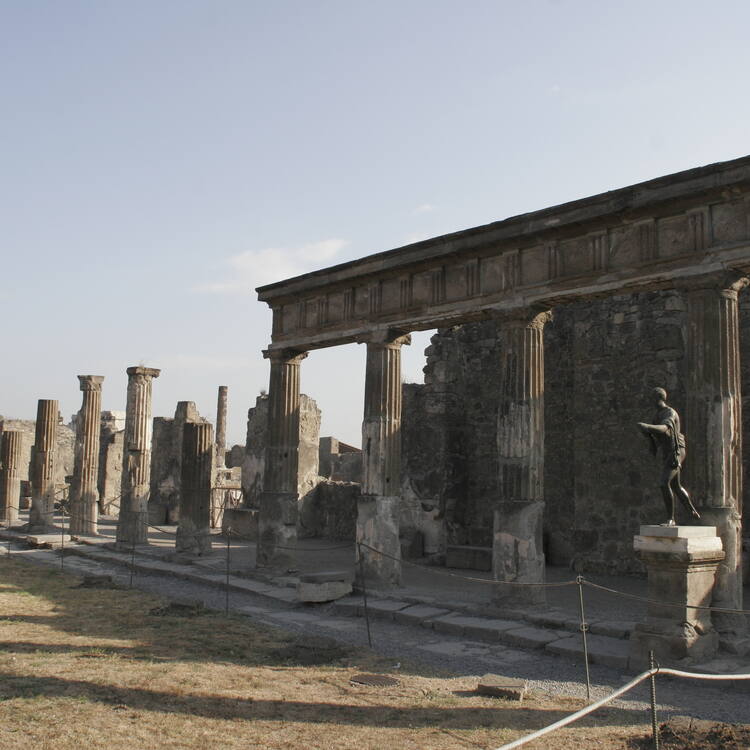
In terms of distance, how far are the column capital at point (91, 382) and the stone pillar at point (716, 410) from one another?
1769cm

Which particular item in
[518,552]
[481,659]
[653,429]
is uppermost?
[653,429]

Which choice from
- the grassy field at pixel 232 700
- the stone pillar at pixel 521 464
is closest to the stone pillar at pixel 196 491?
the grassy field at pixel 232 700

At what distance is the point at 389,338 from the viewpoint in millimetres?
12117

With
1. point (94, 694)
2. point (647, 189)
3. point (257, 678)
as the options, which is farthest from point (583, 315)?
point (94, 694)

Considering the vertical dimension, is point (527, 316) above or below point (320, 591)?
above

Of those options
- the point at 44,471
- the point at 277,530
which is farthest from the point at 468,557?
the point at 44,471

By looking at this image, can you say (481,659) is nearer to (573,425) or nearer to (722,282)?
(722,282)

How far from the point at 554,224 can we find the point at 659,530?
410cm

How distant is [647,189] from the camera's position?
9164mm

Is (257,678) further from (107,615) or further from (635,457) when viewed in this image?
(635,457)

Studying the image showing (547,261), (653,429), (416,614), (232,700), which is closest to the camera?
(232,700)

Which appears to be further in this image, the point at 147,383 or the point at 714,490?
the point at 147,383

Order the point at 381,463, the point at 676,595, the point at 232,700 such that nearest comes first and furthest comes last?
the point at 232,700 < the point at 676,595 < the point at 381,463

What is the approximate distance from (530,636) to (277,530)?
235 inches
